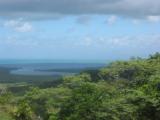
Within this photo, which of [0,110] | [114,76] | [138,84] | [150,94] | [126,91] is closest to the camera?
[0,110]

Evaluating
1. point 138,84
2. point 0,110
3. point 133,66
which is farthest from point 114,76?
point 0,110

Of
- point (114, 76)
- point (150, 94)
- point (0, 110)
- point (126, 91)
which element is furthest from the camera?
point (114, 76)

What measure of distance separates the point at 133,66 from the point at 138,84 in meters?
8.88

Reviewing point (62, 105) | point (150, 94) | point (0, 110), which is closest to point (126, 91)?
point (150, 94)

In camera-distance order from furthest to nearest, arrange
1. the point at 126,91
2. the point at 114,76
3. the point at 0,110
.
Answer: the point at 114,76, the point at 126,91, the point at 0,110

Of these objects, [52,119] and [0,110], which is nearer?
[0,110]

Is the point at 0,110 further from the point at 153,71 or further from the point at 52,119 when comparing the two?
the point at 153,71

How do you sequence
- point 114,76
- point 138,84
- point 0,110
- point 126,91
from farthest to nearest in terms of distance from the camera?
point 114,76
point 138,84
point 126,91
point 0,110

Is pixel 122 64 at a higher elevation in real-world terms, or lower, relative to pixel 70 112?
higher

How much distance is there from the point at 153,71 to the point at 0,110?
81.0 feet

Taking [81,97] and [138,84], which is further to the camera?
[138,84]

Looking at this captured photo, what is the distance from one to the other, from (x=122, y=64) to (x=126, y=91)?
18465 mm

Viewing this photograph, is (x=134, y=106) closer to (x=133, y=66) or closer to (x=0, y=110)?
(x=0, y=110)

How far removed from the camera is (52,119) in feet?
170
